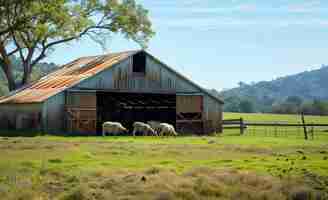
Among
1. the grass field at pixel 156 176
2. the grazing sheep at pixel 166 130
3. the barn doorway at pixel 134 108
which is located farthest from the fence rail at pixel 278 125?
the grass field at pixel 156 176

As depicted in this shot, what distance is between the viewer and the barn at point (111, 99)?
1624 inches

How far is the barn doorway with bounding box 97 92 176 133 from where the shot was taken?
49.0 meters

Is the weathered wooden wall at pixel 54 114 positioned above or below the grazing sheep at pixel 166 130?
above

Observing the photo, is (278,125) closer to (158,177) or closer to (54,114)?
(54,114)

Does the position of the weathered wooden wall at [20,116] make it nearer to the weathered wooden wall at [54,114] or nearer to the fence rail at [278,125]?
the weathered wooden wall at [54,114]

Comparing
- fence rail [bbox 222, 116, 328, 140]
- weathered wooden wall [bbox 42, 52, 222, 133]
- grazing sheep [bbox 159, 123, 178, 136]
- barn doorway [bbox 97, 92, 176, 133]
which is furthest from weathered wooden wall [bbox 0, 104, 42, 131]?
fence rail [bbox 222, 116, 328, 140]

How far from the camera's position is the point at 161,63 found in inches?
1817

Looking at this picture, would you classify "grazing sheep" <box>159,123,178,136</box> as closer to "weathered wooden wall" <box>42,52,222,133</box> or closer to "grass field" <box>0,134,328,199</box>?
"weathered wooden wall" <box>42,52,222,133</box>

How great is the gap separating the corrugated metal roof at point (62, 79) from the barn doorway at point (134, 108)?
8.99 ft

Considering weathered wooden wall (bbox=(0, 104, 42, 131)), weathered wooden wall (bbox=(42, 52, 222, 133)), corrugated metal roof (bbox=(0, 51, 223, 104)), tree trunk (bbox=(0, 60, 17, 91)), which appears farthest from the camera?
tree trunk (bbox=(0, 60, 17, 91))

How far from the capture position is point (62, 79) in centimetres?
4553

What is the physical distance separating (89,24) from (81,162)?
36.9m

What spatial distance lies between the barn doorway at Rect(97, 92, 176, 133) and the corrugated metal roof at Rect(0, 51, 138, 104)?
8.99ft

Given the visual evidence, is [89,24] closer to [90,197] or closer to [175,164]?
[175,164]
